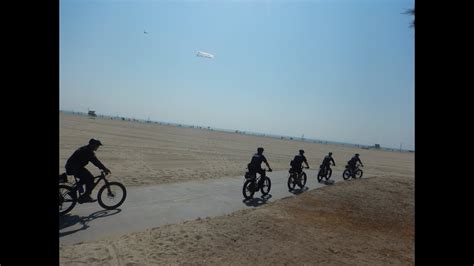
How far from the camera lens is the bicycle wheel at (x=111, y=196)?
8172 mm

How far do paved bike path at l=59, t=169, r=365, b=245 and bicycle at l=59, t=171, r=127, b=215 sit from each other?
0.18m

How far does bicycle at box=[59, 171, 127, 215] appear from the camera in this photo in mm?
7332

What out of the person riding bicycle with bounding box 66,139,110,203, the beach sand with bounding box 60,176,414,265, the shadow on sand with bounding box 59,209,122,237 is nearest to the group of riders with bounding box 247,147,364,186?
the beach sand with bounding box 60,176,414,265

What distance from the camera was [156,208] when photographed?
8.55m

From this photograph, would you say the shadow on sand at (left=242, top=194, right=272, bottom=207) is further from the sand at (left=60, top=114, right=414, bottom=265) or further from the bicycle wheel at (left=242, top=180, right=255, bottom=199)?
the sand at (left=60, top=114, right=414, bottom=265)

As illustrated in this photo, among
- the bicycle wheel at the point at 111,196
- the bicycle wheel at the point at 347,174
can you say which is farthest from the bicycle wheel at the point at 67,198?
the bicycle wheel at the point at 347,174

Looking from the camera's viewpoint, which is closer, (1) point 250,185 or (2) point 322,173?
(1) point 250,185

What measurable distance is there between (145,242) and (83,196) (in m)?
2.81

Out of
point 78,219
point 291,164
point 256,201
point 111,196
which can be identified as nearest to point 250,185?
point 256,201

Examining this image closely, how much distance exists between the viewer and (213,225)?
24.3 ft

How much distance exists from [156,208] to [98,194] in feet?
5.06

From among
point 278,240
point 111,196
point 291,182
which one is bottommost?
point 278,240

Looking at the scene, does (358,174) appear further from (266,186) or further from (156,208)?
(156,208)
